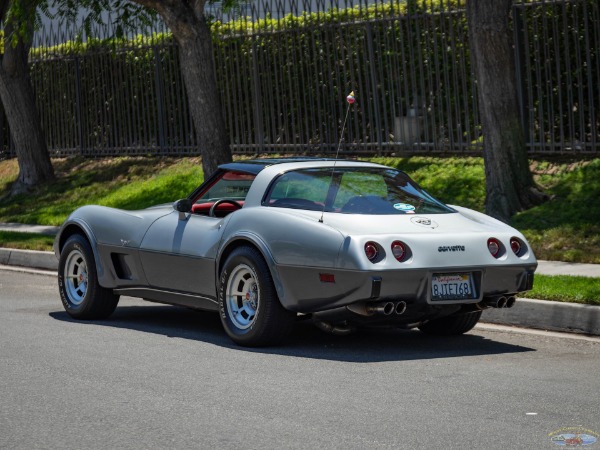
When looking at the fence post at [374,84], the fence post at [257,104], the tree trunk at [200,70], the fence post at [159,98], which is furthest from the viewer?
the fence post at [159,98]

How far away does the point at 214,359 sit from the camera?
855 cm

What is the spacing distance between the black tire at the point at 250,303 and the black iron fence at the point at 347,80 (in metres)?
8.02

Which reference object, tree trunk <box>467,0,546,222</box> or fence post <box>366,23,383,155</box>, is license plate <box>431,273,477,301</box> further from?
fence post <box>366,23,383,155</box>

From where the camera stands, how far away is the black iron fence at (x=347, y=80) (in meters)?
16.3

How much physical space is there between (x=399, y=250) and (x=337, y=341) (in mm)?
1249

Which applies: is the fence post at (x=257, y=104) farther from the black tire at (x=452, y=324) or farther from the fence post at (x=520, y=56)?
the black tire at (x=452, y=324)

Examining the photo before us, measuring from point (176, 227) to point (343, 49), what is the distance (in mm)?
9850

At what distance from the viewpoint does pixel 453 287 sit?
8.59 metres

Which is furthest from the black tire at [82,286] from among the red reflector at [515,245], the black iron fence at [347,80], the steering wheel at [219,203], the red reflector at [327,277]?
the black iron fence at [347,80]

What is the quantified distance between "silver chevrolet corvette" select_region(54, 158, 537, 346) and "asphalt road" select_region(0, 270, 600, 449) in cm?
29

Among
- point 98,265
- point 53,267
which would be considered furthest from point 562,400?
point 53,267

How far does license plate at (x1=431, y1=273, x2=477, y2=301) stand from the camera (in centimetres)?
852

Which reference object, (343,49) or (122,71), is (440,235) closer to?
(343,49)

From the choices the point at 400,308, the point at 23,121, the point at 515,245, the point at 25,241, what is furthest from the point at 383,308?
the point at 23,121
